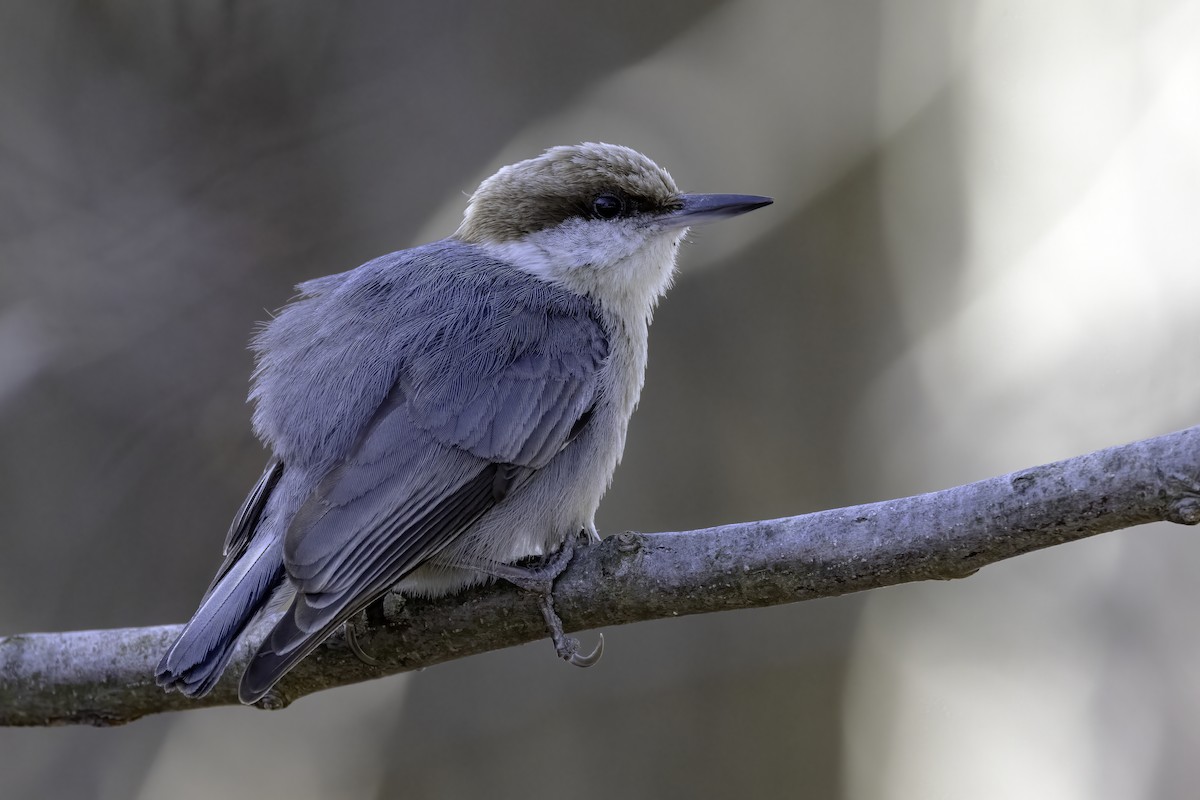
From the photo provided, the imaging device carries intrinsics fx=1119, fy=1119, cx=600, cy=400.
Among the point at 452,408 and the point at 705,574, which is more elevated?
the point at 452,408

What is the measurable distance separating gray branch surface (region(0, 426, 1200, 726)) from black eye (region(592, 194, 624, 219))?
4.40 ft

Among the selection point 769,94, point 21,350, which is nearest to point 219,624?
point 21,350

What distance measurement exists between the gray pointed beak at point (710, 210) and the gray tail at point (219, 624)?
66.0 inches

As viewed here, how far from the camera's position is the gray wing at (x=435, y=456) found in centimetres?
263

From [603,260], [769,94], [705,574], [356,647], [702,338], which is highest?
[769,94]

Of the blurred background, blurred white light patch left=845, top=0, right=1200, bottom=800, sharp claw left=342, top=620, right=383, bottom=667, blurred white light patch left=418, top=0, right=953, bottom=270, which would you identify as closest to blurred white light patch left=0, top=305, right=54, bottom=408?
the blurred background

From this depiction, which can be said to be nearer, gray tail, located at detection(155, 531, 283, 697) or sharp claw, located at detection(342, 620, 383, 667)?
gray tail, located at detection(155, 531, 283, 697)

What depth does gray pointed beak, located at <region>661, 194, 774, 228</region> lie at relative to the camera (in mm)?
3693

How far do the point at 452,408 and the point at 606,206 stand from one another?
104cm

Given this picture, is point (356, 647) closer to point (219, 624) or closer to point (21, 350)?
point (219, 624)

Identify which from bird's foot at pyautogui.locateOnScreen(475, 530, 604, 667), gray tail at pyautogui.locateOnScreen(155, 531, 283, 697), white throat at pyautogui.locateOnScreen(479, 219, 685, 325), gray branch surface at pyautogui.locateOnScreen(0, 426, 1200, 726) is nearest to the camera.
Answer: gray branch surface at pyautogui.locateOnScreen(0, 426, 1200, 726)

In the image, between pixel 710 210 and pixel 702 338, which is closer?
pixel 710 210

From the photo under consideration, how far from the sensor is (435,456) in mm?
2979

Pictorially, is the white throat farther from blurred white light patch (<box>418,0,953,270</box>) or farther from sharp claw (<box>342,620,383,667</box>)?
blurred white light patch (<box>418,0,953,270</box>)
